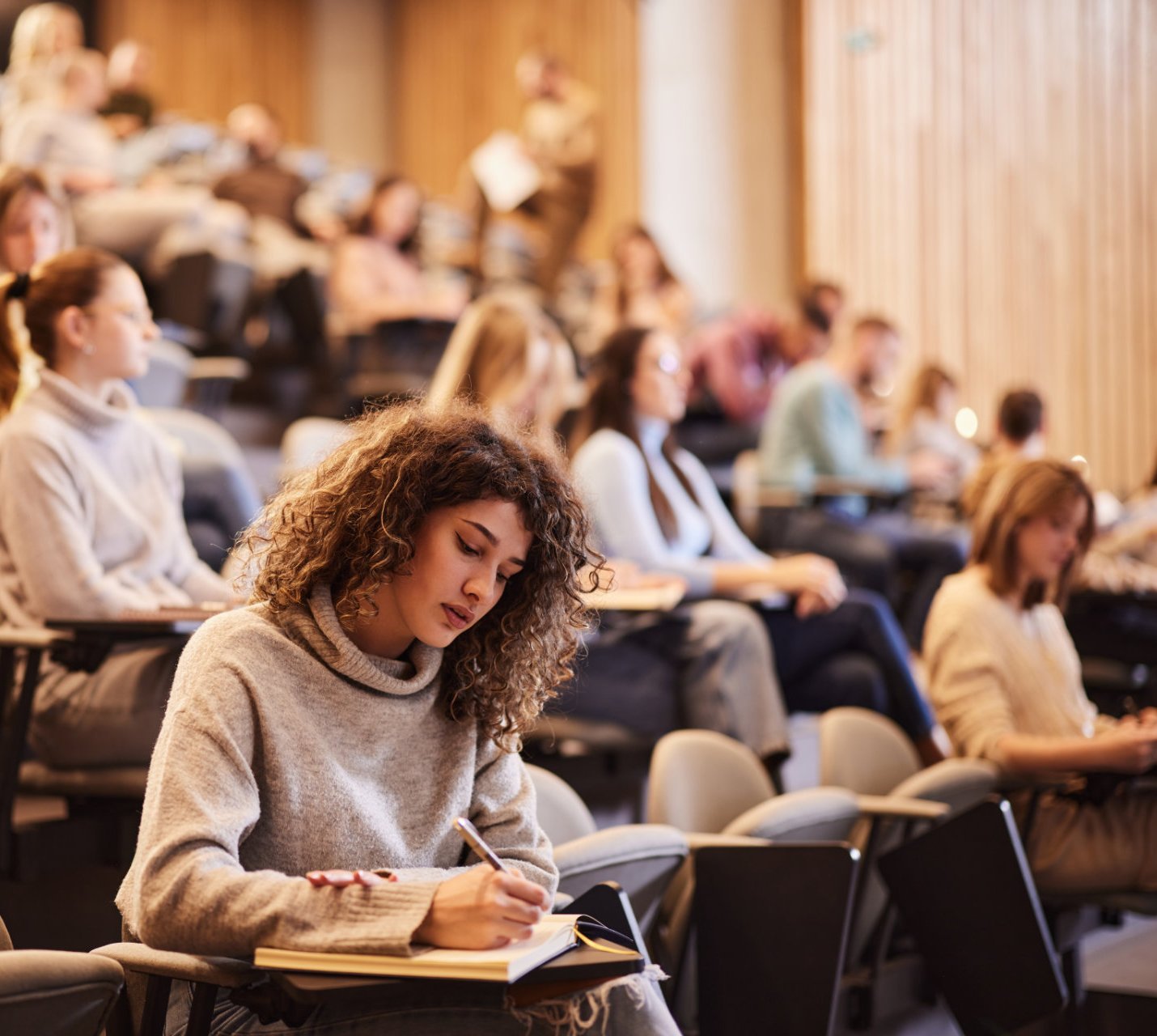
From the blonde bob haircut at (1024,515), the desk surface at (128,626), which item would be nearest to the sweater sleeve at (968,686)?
the blonde bob haircut at (1024,515)

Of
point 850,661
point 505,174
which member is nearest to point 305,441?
point 850,661

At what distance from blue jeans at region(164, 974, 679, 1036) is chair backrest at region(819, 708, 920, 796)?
53.9 inches

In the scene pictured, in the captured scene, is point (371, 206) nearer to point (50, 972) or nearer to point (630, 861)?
point (630, 861)

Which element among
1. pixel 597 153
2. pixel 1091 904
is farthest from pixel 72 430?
pixel 597 153

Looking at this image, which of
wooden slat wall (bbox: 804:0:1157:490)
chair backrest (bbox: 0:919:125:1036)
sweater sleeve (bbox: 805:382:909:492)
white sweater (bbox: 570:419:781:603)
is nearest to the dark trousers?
sweater sleeve (bbox: 805:382:909:492)

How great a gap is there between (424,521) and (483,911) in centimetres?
42

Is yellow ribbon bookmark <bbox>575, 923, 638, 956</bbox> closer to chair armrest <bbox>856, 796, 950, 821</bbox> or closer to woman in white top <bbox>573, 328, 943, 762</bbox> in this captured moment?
chair armrest <bbox>856, 796, 950, 821</bbox>

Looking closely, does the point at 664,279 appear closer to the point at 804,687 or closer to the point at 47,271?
the point at 804,687

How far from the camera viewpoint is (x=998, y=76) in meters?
7.45

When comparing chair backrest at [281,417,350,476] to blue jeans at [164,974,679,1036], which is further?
chair backrest at [281,417,350,476]

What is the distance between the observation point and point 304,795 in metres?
1.44

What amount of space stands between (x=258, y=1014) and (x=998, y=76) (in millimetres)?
7082

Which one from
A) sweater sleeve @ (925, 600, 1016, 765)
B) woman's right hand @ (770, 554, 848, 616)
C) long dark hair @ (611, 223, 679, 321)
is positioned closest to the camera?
sweater sleeve @ (925, 600, 1016, 765)

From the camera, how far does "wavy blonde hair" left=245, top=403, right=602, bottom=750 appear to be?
150 cm
